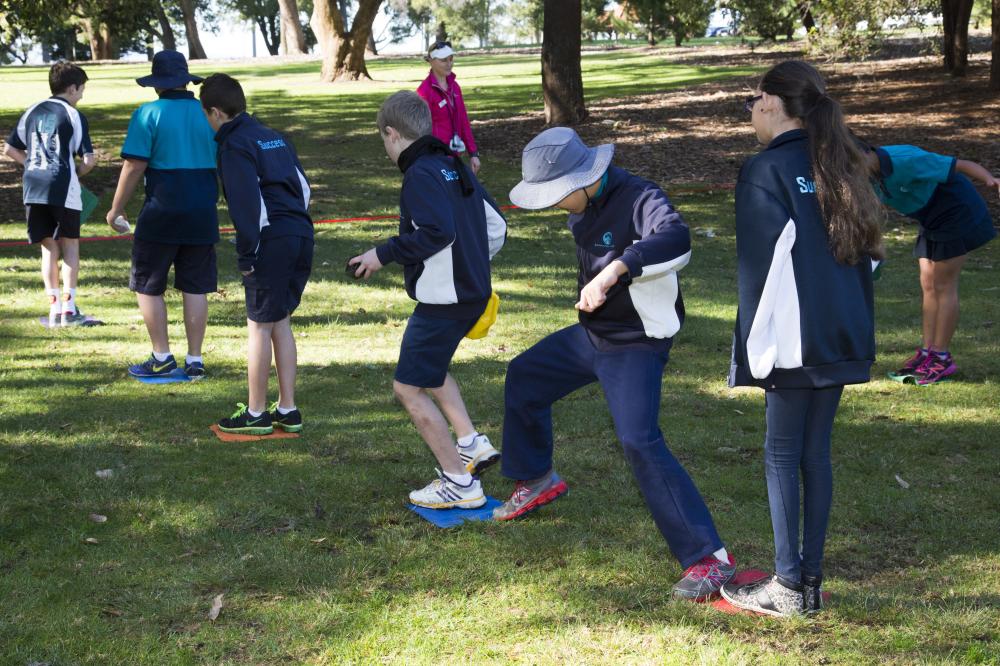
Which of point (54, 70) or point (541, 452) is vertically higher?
point (54, 70)

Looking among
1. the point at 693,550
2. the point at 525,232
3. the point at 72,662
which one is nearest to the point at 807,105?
the point at 693,550

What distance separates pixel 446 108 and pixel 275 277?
229 inches

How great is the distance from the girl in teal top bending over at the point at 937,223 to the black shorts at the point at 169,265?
4309 millimetres

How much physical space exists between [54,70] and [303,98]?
19837 mm

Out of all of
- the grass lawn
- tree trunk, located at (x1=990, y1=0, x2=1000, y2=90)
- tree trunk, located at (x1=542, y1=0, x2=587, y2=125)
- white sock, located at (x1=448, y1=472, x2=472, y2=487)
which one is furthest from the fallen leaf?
tree trunk, located at (x1=990, y1=0, x2=1000, y2=90)

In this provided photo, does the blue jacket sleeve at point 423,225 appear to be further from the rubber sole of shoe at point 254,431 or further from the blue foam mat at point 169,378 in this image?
the blue foam mat at point 169,378

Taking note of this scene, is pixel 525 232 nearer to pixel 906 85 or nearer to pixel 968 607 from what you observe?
pixel 968 607

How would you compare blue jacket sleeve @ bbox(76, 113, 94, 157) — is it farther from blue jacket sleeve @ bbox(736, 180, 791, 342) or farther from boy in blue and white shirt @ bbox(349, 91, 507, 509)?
blue jacket sleeve @ bbox(736, 180, 791, 342)

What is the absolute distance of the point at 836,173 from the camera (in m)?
3.66

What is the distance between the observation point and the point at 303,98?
27.5 meters

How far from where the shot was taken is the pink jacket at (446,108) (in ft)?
36.8

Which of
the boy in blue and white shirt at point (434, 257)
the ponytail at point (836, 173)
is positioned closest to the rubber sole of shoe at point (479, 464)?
the boy in blue and white shirt at point (434, 257)

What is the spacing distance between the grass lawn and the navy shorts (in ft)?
2.27

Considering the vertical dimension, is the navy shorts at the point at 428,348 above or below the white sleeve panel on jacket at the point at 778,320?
below
